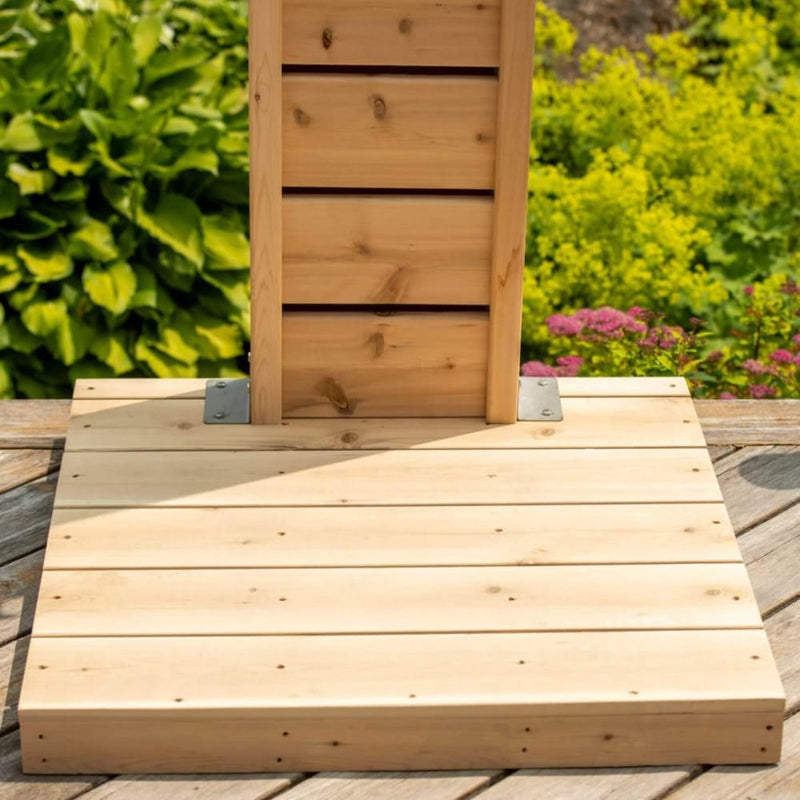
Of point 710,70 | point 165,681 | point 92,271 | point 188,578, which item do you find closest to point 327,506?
point 188,578

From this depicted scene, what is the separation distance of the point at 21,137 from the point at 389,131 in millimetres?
1910

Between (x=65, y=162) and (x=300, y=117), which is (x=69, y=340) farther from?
(x=300, y=117)

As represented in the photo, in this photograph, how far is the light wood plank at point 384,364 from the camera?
3248mm

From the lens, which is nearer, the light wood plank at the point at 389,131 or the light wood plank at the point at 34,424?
the light wood plank at the point at 389,131

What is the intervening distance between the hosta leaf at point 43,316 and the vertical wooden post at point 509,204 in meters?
1.84

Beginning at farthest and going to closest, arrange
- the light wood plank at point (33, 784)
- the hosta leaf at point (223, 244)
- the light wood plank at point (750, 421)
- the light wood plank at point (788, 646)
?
1. the hosta leaf at point (223, 244)
2. the light wood plank at point (750, 421)
3. the light wood plank at point (788, 646)
4. the light wood plank at point (33, 784)

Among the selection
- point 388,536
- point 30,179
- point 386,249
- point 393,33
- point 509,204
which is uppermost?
point 393,33

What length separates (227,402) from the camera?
3.36 m

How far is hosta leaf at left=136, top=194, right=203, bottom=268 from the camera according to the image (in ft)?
15.3

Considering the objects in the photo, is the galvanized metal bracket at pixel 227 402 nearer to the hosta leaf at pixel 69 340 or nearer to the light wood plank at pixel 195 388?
the light wood plank at pixel 195 388

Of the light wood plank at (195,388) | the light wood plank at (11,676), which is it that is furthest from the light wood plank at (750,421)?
the light wood plank at (11,676)

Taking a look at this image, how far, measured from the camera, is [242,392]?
133 inches

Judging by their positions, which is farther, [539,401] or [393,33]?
[539,401]

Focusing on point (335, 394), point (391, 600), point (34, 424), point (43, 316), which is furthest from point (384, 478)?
point (43, 316)
